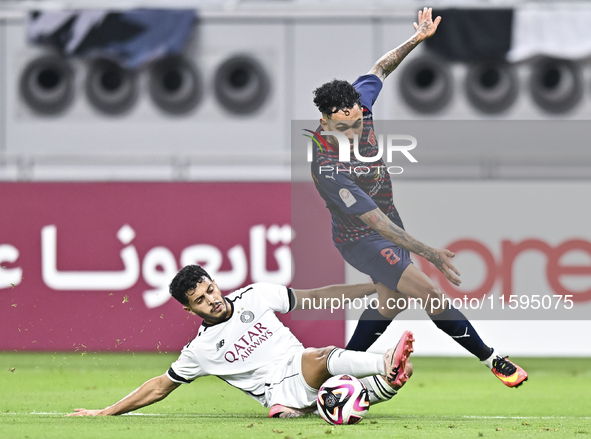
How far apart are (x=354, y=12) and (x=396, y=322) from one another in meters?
5.61

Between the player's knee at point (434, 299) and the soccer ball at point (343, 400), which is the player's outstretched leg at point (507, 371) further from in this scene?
the soccer ball at point (343, 400)

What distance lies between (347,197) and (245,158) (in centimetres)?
343

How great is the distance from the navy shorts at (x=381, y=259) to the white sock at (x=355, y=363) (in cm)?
A: 81

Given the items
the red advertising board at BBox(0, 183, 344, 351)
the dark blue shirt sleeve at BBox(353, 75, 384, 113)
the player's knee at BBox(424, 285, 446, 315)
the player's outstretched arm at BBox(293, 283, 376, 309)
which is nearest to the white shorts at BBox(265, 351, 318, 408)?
the player's outstretched arm at BBox(293, 283, 376, 309)

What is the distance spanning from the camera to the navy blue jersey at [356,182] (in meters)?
6.17

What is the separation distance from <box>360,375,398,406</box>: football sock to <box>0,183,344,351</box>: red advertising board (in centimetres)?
289

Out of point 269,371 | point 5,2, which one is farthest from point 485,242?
point 5,2

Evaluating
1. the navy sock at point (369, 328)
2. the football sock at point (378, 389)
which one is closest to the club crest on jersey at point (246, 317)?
the football sock at point (378, 389)

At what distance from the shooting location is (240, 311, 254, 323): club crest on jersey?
19.0ft

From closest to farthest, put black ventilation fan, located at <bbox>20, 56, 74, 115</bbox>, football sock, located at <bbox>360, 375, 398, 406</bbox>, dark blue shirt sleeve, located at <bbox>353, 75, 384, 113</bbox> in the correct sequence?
1. football sock, located at <bbox>360, 375, 398, 406</bbox>
2. dark blue shirt sleeve, located at <bbox>353, 75, 384, 113</bbox>
3. black ventilation fan, located at <bbox>20, 56, 74, 115</bbox>

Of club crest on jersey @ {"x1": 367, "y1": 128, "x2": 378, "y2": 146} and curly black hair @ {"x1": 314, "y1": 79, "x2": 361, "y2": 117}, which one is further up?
curly black hair @ {"x1": 314, "y1": 79, "x2": 361, "y2": 117}

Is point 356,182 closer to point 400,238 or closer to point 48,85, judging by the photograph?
point 400,238

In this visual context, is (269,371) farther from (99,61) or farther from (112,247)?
(99,61)

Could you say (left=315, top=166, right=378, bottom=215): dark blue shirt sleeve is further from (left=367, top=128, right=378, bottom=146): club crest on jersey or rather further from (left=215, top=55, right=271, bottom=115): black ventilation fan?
(left=215, top=55, right=271, bottom=115): black ventilation fan
